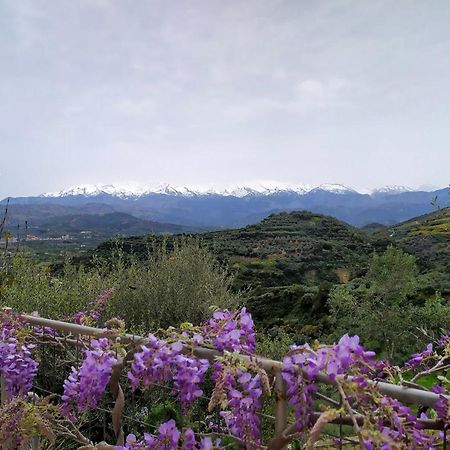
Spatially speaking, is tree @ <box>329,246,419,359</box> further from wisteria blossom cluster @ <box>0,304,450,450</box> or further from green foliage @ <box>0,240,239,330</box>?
wisteria blossom cluster @ <box>0,304,450,450</box>

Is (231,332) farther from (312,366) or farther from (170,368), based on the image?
(312,366)

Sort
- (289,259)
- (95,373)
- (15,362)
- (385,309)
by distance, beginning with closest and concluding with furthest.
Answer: (95,373), (15,362), (385,309), (289,259)

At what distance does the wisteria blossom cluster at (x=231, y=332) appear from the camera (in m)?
1.54

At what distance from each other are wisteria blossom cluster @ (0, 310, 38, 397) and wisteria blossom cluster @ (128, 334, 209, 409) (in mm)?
830

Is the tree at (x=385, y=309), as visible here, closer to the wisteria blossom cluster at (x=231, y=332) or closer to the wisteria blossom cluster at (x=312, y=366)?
the wisteria blossom cluster at (x=231, y=332)

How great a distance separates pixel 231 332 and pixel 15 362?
115 centimetres

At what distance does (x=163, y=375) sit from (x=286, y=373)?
0.42 meters

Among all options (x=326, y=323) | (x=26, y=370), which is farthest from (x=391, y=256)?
(x=26, y=370)

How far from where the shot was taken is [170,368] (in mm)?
1540

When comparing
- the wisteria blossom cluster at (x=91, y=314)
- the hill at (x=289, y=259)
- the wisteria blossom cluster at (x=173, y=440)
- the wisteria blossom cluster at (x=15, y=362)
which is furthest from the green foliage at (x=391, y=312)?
the wisteria blossom cluster at (x=173, y=440)

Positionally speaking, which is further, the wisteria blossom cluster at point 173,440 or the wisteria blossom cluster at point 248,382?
the wisteria blossom cluster at point 173,440

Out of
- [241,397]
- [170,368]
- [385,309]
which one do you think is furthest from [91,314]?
[385,309]

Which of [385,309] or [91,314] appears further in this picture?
[385,309]

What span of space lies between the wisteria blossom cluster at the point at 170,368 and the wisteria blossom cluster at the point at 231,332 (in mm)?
87
